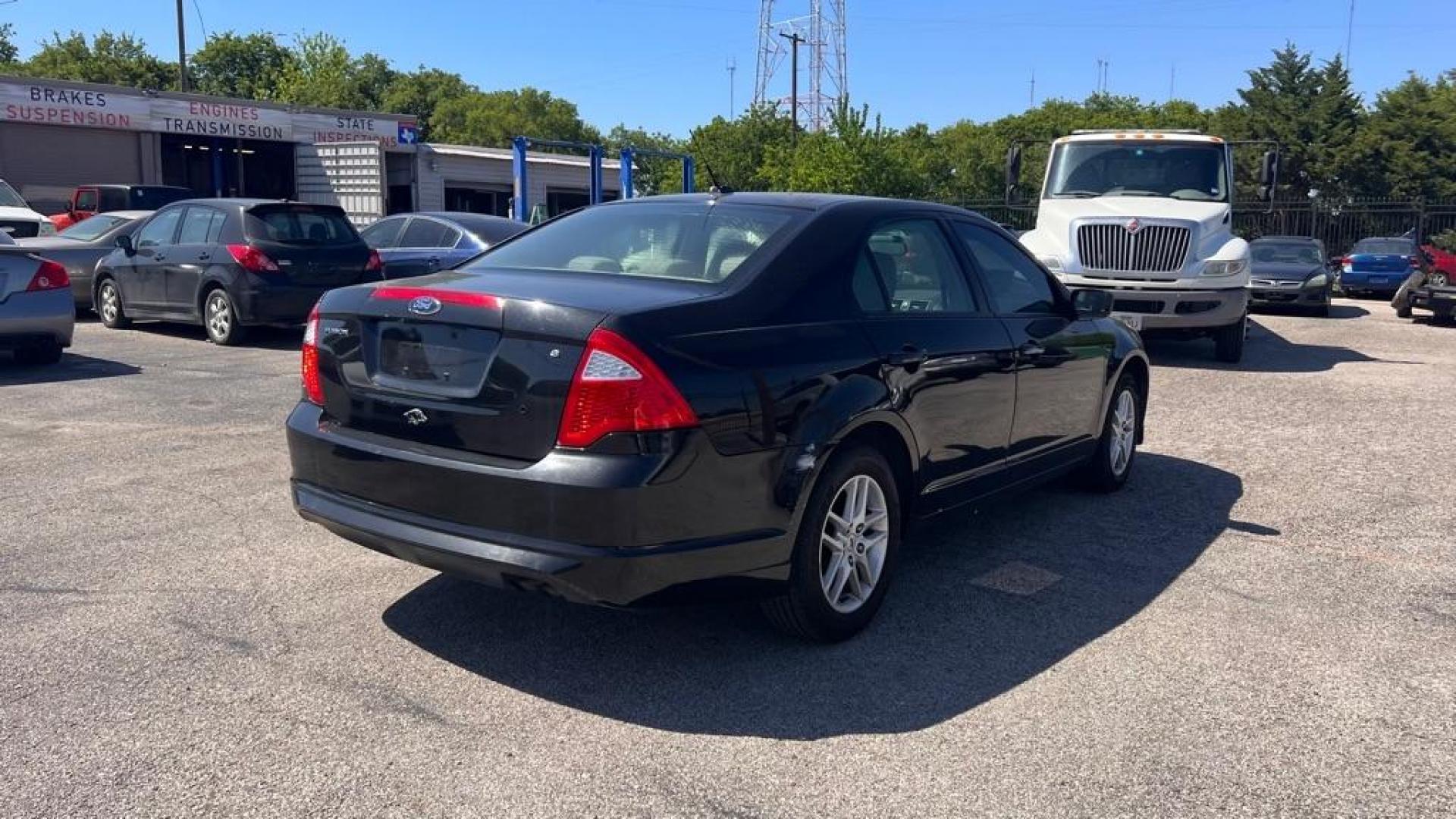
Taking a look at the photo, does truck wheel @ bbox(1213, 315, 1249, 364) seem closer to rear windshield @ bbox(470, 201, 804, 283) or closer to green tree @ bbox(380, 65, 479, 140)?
rear windshield @ bbox(470, 201, 804, 283)

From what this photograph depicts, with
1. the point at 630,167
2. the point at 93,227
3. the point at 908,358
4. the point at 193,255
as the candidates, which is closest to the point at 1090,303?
the point at 908,358

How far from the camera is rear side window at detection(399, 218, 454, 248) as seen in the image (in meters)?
14.2

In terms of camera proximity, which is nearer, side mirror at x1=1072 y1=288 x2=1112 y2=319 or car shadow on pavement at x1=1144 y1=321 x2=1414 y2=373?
side mirror at x1=1072 y1=288 x2=1112 y2=319

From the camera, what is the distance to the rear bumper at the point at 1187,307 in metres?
12.5

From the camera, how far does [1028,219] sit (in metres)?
36.0

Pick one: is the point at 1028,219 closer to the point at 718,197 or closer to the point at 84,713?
the point at 718,197

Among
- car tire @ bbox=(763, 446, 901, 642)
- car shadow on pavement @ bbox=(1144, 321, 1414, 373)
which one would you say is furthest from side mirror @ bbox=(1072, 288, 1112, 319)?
car shadow on pavement @ bbox=(1144, 321, 1414, 373)

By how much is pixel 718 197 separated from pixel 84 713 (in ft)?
9.71

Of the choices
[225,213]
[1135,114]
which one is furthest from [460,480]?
[1135,114]

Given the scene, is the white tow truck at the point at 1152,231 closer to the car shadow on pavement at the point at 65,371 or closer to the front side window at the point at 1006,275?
the front side window at the point at 1006,275

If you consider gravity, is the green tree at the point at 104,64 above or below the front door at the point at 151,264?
above

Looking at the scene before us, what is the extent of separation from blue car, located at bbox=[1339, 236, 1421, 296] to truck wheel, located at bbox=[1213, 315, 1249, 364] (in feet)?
47.5

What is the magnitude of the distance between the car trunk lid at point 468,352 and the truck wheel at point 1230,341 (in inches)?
404

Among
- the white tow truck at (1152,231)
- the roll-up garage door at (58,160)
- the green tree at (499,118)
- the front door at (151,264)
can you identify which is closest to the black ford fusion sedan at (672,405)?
the white tow truck at (1152,231)
